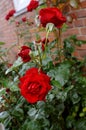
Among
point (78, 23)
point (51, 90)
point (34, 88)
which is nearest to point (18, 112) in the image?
point (51, 90)

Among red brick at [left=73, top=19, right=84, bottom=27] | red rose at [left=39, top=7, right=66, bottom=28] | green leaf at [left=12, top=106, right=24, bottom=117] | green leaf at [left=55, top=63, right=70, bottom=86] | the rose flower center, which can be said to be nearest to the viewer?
the rose flower center

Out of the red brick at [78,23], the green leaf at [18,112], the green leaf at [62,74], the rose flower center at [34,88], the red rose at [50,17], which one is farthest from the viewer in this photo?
the red brick at [78,23]

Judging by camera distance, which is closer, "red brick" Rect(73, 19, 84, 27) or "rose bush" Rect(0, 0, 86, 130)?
"rose bush" Rect(0, 0, 86, 130)

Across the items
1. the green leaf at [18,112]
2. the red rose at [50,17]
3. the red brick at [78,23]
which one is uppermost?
the red rose at [50,17]

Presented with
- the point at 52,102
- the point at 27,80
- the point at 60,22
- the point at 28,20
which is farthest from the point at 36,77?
the point at 28,20

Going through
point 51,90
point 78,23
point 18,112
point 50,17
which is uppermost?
point 50,17

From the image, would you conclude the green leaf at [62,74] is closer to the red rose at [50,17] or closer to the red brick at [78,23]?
the red rose at [50,17]

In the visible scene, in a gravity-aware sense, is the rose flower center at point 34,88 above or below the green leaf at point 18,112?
above

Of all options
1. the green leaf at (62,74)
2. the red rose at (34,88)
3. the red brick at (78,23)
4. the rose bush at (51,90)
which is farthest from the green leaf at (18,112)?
the red brick at (78,23)

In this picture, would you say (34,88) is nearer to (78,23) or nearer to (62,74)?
(62,74)

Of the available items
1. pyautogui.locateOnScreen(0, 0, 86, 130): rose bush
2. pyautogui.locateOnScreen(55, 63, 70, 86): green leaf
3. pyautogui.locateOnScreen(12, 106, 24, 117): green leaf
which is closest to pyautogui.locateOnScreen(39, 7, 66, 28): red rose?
pyautogui.locateOnScreen(0, 0, 86, 130): rose bush

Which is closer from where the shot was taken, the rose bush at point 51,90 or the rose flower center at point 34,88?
the rose flower center at point 34,88

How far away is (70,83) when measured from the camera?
1731 mm

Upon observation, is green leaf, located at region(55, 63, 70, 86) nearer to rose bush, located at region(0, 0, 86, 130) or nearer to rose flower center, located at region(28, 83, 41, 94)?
rose bush, located at region(0, 0, 86, 130)
